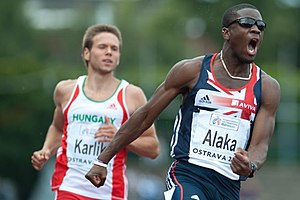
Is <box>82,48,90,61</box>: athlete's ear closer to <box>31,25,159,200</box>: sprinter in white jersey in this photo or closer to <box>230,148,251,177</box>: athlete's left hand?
<box>31,25,159,200</box>: sprinter in white jersey

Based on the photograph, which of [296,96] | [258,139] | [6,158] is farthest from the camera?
[296,96]

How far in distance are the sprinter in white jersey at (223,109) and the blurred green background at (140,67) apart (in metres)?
16.7

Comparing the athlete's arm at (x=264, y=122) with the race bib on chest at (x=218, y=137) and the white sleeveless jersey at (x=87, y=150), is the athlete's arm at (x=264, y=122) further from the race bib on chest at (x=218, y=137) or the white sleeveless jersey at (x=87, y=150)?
the white sleeveless jersey at (x=87, y=150)

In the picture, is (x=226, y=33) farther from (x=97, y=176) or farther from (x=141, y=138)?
(x=141, y=138)

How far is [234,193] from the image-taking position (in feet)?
31.6

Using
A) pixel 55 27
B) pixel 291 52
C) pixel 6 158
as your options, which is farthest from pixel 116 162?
pixel 55 27

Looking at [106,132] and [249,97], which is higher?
[249,97]

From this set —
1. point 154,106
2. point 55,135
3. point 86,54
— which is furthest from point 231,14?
point 55,135

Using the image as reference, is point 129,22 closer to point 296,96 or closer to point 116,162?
point 296,96

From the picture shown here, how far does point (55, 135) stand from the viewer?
1155 cm

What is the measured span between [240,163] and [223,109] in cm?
77

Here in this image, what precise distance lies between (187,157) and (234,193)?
497 millimetres

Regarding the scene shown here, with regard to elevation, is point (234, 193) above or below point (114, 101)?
below

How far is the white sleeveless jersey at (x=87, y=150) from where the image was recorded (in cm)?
1091
